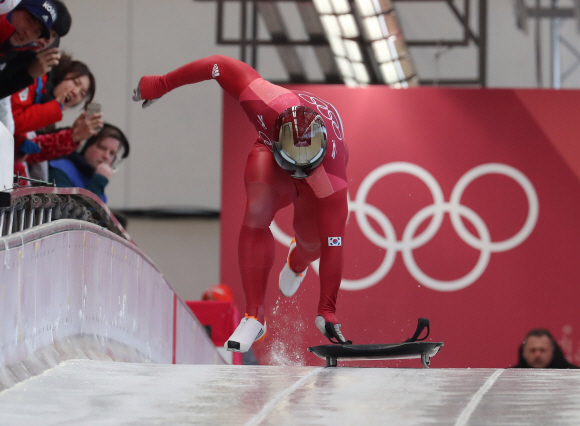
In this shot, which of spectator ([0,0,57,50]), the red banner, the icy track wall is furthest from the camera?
the red banner

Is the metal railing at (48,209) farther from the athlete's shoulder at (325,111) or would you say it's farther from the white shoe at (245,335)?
the athlete's shoulder at (325,111)

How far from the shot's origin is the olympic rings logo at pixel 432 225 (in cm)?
870

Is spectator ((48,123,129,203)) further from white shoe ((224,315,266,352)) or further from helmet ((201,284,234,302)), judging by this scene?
helmet ((201,284,234,302))

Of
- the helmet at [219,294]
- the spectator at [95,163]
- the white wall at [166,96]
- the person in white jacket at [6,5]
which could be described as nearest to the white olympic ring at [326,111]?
the person in white jacket at [6,5]

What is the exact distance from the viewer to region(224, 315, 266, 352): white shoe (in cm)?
422

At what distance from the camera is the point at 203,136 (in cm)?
1422

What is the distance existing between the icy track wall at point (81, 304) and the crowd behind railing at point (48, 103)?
479mm

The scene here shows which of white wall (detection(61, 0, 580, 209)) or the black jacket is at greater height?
white wall (detection(61, 0, 580, 209))

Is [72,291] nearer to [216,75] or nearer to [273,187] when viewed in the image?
[273,187]

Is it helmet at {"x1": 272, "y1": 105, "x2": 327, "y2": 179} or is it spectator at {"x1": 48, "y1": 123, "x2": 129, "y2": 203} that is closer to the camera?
helmet at {"x1": 272, "y1": 105, "x2": 327, "y2": 179}

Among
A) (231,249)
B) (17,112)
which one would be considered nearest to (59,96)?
(17,112)

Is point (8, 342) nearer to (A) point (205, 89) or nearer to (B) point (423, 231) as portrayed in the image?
(B) point (423, 231)

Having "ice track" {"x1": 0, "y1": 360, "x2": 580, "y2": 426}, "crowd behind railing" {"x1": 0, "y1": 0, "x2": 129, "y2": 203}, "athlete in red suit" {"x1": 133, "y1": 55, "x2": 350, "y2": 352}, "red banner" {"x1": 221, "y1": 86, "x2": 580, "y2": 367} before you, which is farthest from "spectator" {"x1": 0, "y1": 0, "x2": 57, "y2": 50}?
"red banner" {"x1": 221, "y1": 86, "x2": 580, "y2": 367}

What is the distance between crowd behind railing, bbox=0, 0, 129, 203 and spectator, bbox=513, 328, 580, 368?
127 inches
